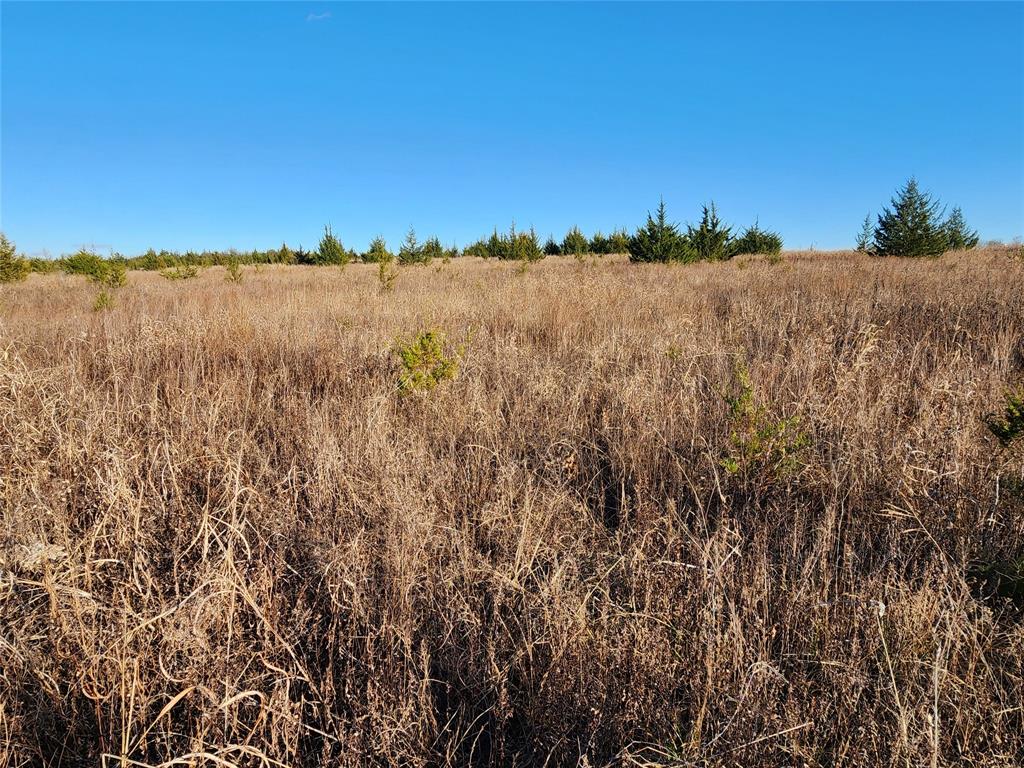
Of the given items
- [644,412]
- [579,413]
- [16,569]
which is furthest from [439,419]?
[16,569]

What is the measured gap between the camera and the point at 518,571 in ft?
5.15

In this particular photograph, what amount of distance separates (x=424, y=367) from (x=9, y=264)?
18.0m

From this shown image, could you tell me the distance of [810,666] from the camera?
1.31 m

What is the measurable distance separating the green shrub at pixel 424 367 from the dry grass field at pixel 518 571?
11cm

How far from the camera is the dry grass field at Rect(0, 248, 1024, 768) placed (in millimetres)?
1110

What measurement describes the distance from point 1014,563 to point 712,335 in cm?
320

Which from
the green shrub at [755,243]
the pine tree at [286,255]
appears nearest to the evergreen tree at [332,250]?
the pine tree at [286,255]

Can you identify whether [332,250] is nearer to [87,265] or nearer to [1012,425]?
[87,265]

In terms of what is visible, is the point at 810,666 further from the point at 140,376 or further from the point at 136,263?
the point at 136,263

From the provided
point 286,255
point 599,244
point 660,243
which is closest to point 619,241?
point 599,244

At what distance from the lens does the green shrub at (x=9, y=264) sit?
13883 mm

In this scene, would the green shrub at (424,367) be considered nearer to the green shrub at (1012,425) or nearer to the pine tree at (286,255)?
the green shrub at (1012,425)

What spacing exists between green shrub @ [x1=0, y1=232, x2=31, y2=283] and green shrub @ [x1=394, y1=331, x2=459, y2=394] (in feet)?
57.5

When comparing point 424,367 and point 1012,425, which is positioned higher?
point 424,367
